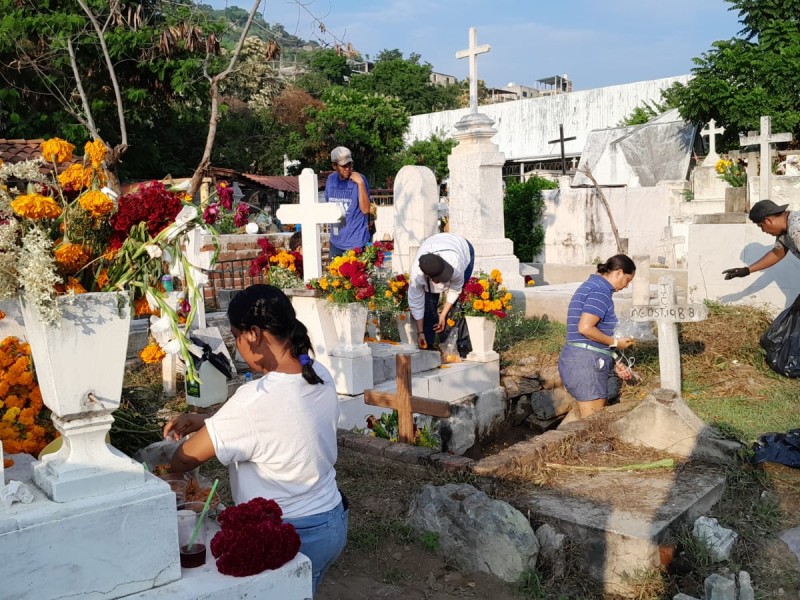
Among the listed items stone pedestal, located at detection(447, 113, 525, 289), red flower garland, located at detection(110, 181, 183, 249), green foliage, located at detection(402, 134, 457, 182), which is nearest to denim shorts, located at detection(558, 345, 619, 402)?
red flower garland, located at detection(110, 181, 183, 249)

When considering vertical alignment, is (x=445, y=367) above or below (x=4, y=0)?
below

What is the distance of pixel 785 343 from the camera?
6.54m

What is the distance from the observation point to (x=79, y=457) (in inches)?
83.2

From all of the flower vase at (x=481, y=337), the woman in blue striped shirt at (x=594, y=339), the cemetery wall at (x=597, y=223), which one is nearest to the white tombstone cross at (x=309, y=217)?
the flower vase at (x=481, y=337)

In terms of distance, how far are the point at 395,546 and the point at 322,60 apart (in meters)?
44.7

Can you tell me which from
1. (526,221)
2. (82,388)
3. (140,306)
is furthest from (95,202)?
(526,221)

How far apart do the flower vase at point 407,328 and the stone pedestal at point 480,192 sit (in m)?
3.50

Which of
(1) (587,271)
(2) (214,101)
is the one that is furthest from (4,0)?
(1) (587,271)

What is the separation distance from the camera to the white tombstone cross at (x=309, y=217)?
6094mm

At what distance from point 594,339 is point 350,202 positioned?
294cm

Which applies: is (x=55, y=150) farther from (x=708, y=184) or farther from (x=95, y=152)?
(x=708, y=184)

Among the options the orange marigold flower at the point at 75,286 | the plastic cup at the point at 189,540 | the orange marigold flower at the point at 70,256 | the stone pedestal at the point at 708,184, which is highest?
the stone pedestal at the point at 708,184

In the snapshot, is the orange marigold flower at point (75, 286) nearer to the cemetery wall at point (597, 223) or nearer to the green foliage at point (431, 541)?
the green foliage at point (431, 541)

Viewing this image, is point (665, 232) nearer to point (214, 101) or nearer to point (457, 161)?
point (457, 161)
